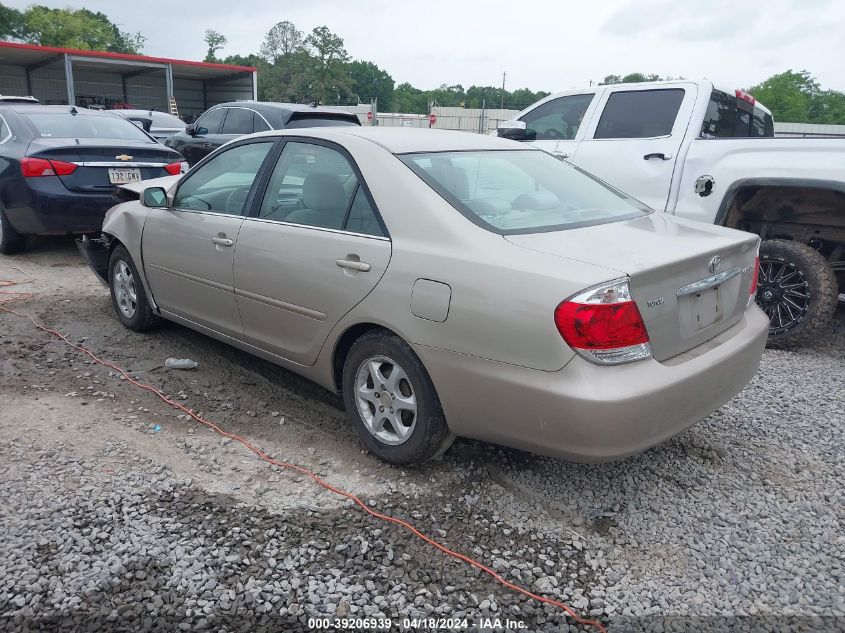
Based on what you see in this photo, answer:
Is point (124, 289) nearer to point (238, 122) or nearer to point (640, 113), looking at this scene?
point (640, 113)

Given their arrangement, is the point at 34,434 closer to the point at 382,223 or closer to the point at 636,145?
the point at 382,223

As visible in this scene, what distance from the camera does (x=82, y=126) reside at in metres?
7.57

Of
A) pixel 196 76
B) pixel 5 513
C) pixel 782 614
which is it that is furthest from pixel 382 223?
pixel 196 76

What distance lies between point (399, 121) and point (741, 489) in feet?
91.7

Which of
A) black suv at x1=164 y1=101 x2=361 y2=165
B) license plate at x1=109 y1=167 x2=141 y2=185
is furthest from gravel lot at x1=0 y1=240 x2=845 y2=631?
black suv at x1=164 y1=101 x2=361 y2=165

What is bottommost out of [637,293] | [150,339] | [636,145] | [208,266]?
[150,339]

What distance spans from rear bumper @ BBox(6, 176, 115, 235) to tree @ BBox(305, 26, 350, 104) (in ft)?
258

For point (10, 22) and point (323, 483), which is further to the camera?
point (10, 22)

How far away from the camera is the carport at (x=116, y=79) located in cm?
2925

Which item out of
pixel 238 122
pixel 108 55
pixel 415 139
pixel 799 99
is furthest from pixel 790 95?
pixel 415 139

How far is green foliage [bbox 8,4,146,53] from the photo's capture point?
7350 centimetres

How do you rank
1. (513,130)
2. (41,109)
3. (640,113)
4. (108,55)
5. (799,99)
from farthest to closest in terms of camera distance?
(799,99) → (108,55) → (41,109) → (513,130) → (640,113)

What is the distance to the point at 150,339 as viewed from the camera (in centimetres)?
514

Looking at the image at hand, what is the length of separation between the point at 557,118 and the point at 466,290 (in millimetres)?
4540
